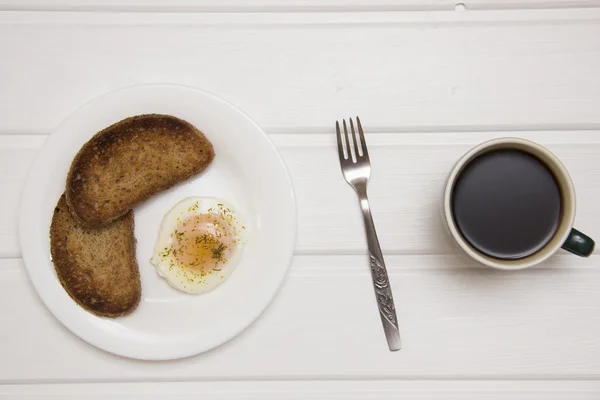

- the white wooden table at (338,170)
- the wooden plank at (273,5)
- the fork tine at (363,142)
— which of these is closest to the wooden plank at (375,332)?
the white wooden table at (338,170)

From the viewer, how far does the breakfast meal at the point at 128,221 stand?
1175 millimetres

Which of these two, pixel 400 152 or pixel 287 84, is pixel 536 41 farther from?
pixel 287 84

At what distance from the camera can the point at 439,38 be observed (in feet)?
4.22

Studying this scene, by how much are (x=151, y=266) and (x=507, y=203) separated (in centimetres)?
75

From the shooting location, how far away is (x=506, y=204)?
110 cm

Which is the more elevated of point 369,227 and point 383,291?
point 369,227

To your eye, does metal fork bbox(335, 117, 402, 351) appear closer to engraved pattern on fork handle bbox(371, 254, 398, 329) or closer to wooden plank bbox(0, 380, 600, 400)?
engraved pattern on fork handle bbox(371, 254, 398, 329)

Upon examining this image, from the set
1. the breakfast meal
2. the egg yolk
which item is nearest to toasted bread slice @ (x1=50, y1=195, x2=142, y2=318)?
the breakfast meal

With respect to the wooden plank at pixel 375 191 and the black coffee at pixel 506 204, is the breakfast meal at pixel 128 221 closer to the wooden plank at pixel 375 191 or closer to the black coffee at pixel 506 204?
the wooden plank at pixel 375 191

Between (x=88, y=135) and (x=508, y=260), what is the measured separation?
2.93 feet

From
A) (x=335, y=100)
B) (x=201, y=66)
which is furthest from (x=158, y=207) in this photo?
(x=335, y=100)

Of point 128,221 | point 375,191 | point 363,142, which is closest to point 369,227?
point 375,191

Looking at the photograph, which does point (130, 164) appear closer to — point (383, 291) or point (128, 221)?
point (128, 221)

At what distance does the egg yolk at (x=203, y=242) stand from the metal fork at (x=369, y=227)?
0.96 feet
